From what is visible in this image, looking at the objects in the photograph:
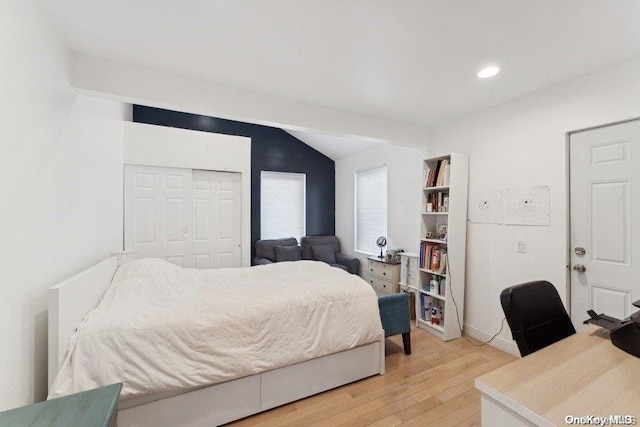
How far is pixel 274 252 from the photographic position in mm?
4742

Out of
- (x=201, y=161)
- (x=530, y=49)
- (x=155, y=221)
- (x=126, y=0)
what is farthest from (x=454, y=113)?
(x=155, y=221)

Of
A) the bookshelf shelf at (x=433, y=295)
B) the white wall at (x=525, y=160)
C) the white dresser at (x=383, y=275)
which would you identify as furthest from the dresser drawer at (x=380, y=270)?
the white wall at (x=525, y=160)

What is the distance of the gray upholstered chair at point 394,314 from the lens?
8.30 feet

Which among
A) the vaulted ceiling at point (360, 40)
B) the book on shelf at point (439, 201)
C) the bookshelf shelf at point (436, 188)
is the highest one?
the vaulted ceiling at point (360, 40)

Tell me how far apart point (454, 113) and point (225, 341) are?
3154mm

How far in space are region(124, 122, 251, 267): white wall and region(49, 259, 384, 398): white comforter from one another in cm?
171

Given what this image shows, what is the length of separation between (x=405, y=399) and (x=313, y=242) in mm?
3326

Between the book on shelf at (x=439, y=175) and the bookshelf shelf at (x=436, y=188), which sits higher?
the book on shelf at (x=439, y=175)

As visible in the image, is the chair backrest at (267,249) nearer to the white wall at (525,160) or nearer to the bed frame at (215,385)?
the bed frame at (215,385)

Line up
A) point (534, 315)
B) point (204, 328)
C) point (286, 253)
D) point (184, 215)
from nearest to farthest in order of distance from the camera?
point (534, 315)
point (204, 328)
point (184, 215)
point (286, 253)

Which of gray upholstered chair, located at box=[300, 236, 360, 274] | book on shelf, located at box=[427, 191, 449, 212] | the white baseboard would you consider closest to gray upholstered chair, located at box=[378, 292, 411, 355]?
the white baseboard

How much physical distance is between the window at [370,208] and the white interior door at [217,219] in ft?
7.21

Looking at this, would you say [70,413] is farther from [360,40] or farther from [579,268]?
[579,268]

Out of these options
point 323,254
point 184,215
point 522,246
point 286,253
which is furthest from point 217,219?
point 522,246
